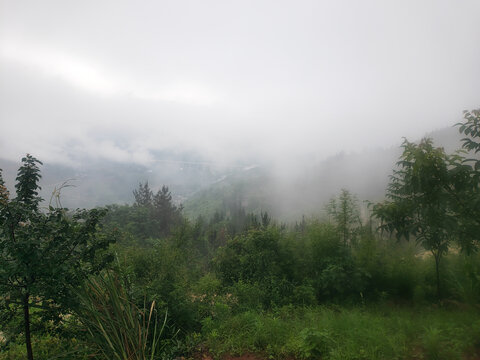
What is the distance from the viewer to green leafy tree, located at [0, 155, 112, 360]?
3.06m

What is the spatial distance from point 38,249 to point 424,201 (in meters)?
8.17

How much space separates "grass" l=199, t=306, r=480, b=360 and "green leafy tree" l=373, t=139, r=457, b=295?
2032mm

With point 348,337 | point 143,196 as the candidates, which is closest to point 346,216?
point 348,337

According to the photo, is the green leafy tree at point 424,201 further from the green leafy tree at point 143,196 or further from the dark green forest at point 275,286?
the green leafy tree at point 143,196

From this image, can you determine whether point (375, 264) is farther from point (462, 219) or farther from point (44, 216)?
point (44, 216)

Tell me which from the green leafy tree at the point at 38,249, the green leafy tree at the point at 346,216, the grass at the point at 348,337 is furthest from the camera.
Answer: the green leafy tree at the point at 346,216

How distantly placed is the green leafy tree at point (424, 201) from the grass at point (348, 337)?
6.67 feet

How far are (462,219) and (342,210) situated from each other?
16.0 feet

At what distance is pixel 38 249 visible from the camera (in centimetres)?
307

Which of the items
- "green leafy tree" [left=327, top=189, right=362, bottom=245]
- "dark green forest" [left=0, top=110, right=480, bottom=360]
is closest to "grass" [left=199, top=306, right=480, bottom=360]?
"dark green forest" [left=0, top=110, right=480, bottom=360]

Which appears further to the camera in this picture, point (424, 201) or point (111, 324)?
point (424, 201)

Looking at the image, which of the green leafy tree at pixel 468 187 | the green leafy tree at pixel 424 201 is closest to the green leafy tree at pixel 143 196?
the green leafy tree at pixel 424 201

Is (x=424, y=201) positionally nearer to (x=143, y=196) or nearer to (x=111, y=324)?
Answer: (x=111, y=324)

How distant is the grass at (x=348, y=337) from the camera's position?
3.99 m
